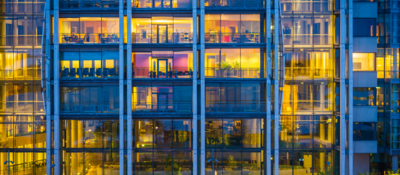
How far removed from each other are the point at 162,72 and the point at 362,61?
15.7 m

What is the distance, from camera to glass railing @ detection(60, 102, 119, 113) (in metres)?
18.9

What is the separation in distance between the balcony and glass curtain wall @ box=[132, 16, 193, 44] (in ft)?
6.42

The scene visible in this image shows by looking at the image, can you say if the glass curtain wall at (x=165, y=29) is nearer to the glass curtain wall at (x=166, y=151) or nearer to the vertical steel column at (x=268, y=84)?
the vertical steel column at (x=268, y=84)

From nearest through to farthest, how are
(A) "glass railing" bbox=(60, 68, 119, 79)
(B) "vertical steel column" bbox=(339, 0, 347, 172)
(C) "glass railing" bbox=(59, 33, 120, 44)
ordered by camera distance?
(B) "vertical steel column" bbox=(339, 0, 347, 172) → (A) "glass railing" bbox=(60, 68, 119, 79) → (C) "glass railing" bbox=(59, 33, 120, 44)

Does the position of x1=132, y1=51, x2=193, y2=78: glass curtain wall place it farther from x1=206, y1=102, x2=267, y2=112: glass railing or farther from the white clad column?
the white clad column

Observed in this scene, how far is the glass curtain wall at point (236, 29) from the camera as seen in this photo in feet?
63.1

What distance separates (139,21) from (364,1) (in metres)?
17.6

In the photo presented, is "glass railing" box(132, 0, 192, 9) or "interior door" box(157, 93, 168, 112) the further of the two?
"glass railing" box(132, 0, 192, 9)

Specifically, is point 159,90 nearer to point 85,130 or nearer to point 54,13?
point 85,130

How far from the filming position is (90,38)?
19.2 metres

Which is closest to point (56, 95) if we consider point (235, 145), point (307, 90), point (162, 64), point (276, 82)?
point (162, 64)

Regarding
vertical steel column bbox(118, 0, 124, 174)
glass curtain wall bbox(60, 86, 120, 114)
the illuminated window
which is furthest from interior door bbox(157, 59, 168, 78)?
the illuminated window

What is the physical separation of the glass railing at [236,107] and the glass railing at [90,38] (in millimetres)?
8970

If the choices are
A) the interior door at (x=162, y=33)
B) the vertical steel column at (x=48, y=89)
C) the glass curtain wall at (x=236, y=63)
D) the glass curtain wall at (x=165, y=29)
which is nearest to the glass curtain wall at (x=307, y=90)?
the glass curtain wall at (x=236, y=63)
